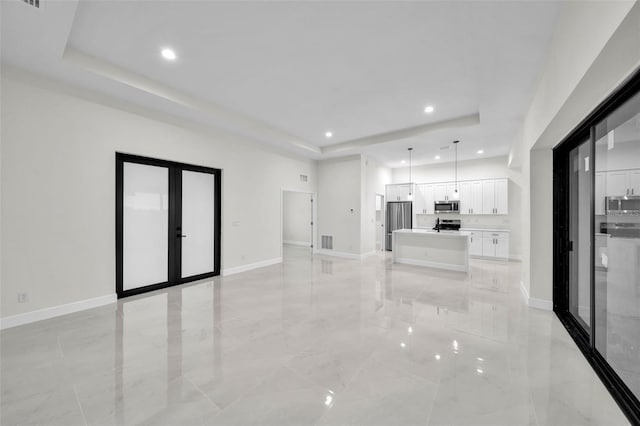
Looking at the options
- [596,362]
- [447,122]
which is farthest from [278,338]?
[447,122]

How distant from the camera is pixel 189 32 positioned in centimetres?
280

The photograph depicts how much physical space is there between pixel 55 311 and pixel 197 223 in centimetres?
240

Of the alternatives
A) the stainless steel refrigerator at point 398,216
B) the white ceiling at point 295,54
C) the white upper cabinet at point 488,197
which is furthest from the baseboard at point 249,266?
the white upper cabinet at point 488,197

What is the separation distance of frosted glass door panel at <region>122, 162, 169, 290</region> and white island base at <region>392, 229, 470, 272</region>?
18.0 feet

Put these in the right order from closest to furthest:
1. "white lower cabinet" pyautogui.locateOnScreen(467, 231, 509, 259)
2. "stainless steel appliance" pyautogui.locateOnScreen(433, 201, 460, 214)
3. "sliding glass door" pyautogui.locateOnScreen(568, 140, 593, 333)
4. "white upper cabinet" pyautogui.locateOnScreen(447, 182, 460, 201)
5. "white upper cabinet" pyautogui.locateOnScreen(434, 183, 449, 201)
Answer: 1. "sliding glass door" pyautogui.locateOnScreen(568, 140, 593, 333)
2. "white lower cabinet" pyautogui.locateOnScreen(467, 231, 509, 259)
3. "stainless steel appliance" pyautogui.locateOnScreen(433, 201, 460, 214)
4. "white upper cabinet" pyautogui.locateOnScreen(447, 182, 460, 201)
5. "white upper cabinet" pyautogui.locateOnScreen(434, 183, 449, 201)

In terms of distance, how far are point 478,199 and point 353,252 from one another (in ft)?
14.3

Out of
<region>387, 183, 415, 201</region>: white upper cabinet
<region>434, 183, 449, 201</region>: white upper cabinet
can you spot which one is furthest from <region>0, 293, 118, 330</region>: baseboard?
<region>434, 183, 449, 201</region>: white upper cabinet

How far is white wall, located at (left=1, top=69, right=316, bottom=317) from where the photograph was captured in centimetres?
313

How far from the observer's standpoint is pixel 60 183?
3479 millimetres

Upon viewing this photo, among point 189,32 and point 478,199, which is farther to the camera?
point 478,199

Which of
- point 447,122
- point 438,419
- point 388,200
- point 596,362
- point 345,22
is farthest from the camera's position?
point 388,200

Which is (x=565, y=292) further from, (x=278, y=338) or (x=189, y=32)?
(x=189, y=32)

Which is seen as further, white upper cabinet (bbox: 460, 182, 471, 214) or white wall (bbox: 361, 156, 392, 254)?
white upper cabinet (bbox: 460, 182, 471, 214)

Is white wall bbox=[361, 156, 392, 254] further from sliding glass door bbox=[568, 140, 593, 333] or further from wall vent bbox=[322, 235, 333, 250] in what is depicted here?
sliding glass door bbox=[568, 140, 593, 333]
